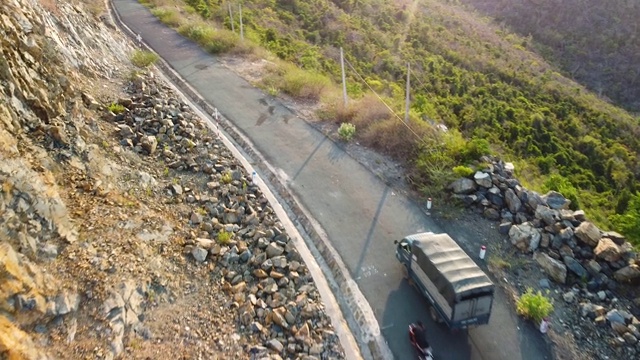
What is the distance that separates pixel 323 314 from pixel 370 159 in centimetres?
841

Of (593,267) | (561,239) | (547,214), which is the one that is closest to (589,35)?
(547,214)

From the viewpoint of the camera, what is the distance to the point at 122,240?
1075cm

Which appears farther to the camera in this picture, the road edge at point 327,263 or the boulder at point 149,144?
the boulder at point 149,144

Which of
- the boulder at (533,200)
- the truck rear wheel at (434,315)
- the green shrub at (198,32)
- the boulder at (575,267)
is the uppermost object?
the boulder at (533,200)

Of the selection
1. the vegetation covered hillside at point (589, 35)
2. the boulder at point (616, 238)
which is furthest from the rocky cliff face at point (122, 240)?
the vegetation covered hillside at point (589, 35)

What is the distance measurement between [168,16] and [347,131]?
21.4 metres

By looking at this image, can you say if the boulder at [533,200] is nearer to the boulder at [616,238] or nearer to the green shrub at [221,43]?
the boulder at [616,238]

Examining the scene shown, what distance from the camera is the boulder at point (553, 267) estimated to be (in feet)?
40.1

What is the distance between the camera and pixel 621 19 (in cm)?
5622

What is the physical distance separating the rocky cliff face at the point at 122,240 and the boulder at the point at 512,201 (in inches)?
284

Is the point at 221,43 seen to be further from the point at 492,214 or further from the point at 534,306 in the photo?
the point at 534,306

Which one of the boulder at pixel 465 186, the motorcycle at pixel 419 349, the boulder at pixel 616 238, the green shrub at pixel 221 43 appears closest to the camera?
the motorcycle at pixel 419 349

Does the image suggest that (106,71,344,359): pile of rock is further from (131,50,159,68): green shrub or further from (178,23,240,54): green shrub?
(178,23,240,54): green shrub

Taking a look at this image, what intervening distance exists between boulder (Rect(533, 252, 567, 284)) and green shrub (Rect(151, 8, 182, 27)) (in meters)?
29.3
